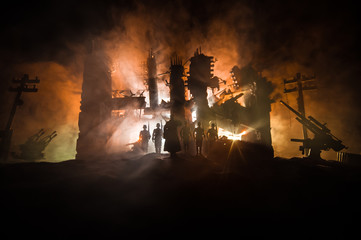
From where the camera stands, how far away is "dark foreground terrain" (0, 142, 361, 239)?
2.42 m

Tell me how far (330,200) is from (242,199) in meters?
2.18

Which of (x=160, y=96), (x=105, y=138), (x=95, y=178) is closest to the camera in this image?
(x=95, y=178)

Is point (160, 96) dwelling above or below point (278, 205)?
above

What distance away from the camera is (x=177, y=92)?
60.5 feet

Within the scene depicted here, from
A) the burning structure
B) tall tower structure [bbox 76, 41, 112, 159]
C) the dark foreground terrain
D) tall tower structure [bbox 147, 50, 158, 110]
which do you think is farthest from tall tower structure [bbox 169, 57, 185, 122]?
the dark foreground terrain

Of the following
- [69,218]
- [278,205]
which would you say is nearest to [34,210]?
[69,218]

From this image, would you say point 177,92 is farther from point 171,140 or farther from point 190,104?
point 171,140

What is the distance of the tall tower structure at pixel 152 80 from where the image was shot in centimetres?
2392

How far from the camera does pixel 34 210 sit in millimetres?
2650

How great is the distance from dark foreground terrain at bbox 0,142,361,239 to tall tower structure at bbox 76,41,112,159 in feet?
36.4

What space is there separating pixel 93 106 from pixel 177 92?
9602 millimetres

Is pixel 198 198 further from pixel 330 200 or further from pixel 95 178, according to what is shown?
pixel 330 200

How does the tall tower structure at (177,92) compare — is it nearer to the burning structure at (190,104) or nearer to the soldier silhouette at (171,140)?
the burning structure at (190,104)

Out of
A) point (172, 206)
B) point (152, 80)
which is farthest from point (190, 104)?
point (172, 206)
